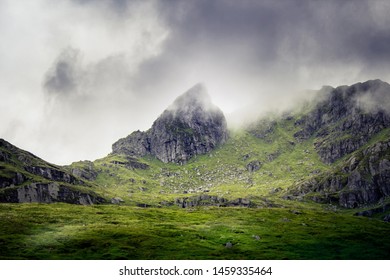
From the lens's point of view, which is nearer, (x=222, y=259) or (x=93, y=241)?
(x=222, y=259)

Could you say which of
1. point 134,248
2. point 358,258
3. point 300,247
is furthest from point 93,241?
point 358,258

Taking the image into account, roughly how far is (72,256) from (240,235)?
1874 inches

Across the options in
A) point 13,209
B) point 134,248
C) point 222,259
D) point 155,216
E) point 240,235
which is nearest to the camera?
point 222,259

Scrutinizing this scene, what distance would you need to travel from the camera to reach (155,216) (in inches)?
5994

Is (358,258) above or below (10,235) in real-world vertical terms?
below

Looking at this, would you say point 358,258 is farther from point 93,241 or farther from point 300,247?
point 93,241

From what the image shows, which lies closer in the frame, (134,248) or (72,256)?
(72,256)
